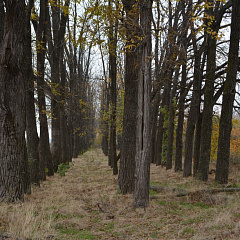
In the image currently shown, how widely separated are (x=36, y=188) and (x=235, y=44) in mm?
9804

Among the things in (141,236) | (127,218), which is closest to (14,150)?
(127,218)

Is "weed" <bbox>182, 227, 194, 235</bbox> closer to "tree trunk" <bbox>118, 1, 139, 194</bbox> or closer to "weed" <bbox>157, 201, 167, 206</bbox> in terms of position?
"weed" <bbox>157, 201, 167, 206</bbox>

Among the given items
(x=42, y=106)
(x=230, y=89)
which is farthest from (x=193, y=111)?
(x=42, y=106)

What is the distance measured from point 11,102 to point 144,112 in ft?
11.8

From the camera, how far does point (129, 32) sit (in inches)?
249

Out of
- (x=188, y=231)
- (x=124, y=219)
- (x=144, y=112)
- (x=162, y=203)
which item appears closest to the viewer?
(x=188, y=231)

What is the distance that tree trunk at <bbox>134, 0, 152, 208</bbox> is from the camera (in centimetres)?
600

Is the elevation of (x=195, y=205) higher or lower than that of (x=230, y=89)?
lower

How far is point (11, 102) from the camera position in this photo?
19.8 ft

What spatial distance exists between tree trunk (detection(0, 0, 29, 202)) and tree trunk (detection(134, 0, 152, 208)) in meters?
3.32

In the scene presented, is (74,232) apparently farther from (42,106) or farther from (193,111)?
(193,111)

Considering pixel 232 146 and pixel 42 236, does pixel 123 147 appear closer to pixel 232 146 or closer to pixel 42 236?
pixel 42 236

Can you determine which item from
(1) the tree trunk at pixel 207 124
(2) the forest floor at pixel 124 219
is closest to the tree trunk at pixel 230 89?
(1) the tree trunk at pixel 207 124

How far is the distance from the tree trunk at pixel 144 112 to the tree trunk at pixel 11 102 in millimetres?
3322
